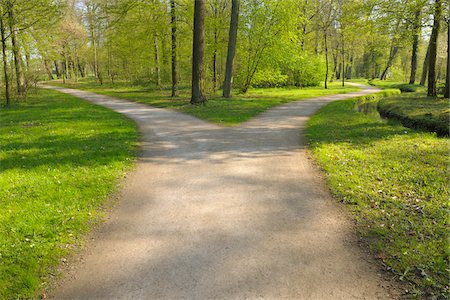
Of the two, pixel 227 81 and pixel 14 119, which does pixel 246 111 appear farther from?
pixel 14 119

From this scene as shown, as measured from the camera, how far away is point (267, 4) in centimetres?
2289

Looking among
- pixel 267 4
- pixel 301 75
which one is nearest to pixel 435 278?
pixel 267 4

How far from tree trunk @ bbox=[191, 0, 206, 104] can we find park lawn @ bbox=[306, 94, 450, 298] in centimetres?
832

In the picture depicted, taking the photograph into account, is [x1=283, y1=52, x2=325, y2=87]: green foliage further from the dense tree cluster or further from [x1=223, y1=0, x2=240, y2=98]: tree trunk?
[x1=223, y1=0, x2=240, y2=98]: tree trunk

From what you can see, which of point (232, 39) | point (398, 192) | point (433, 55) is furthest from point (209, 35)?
point (398, 192)

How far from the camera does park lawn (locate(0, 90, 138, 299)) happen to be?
3.83 metres

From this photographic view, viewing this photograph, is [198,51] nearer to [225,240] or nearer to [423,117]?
[423,117]

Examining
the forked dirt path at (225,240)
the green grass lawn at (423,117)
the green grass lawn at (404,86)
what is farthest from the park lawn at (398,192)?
the green grass lawn at (404,86)

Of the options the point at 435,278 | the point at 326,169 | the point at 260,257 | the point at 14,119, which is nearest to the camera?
the point at 435,278

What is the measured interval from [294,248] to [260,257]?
498mm

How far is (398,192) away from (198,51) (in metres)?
13.1

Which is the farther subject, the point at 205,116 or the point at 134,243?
the point at 205,116

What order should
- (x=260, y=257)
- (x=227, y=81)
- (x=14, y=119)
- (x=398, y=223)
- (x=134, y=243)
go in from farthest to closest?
(x=227, y=81) → (x=14, y=119) → (x=398, y=223) → (x=134, y=243) → (x=260, y=257)

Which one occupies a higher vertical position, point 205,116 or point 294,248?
point 205,116
